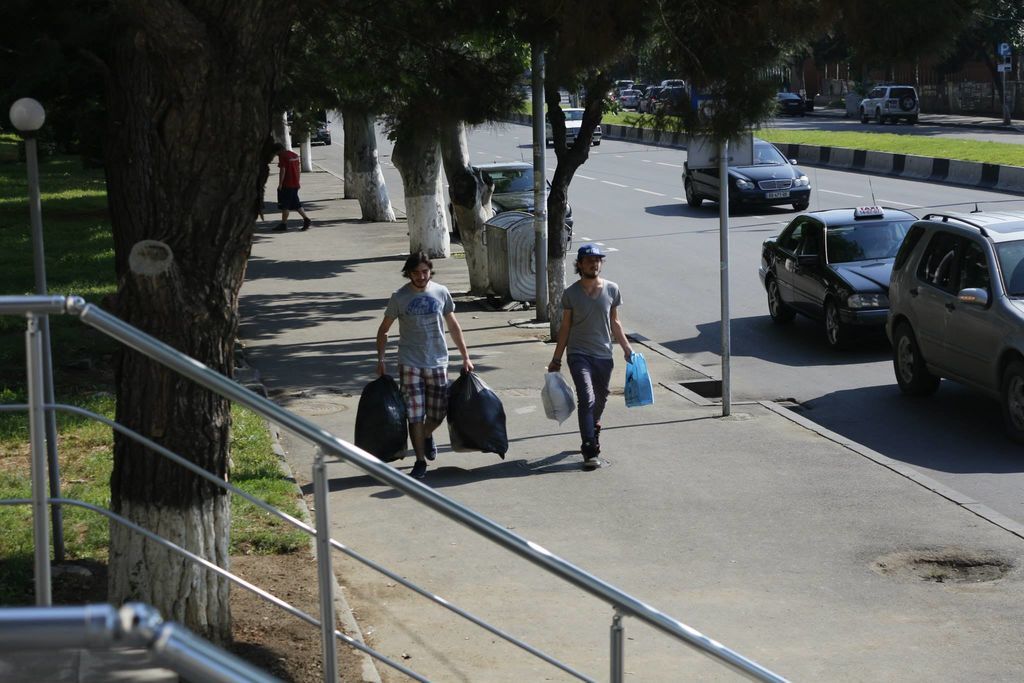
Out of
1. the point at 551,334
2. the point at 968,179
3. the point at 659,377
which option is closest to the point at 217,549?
the point at 659,377

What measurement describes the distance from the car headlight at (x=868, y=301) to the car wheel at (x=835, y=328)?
0.24 meters

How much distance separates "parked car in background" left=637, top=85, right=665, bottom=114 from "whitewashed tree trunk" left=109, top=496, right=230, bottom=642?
363 cm

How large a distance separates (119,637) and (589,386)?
8.72 metres

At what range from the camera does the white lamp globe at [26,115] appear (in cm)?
707

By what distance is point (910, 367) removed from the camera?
494 inches

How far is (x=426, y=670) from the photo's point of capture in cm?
614

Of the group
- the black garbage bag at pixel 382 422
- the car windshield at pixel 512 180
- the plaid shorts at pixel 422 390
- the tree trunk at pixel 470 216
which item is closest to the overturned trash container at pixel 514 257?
the tree trunk at pixel 470 216

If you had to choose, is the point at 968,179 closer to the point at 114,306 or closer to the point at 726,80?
the point at 726,80

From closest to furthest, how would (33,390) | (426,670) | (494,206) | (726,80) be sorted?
(33,390), (426,670), (726,80), (494,206)

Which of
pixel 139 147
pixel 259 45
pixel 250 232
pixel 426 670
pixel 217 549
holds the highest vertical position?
pixel 259 45

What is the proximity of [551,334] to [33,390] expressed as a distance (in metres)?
12.2

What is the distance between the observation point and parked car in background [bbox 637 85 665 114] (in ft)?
25.8

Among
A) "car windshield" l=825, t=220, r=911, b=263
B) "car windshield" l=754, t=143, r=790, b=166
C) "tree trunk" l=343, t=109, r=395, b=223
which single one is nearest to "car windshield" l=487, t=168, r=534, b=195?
"tree trunk" l=343, t=109, r=395, b=223

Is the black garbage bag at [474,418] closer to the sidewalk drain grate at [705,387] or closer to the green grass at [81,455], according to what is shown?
the green grass at [81,455]
